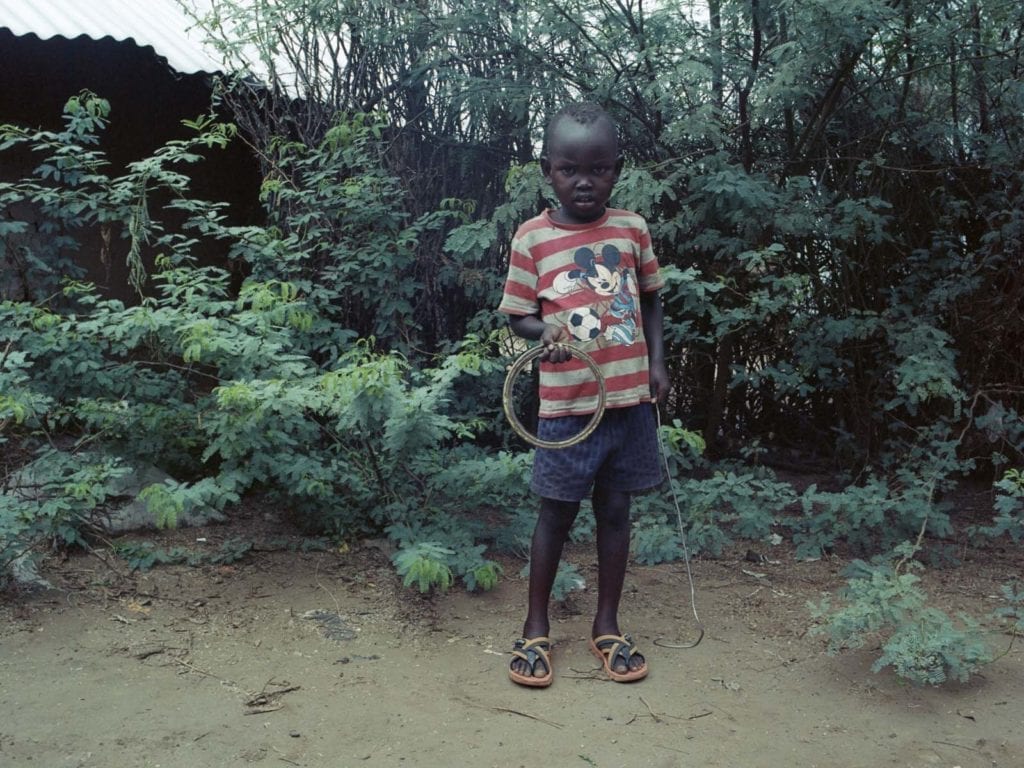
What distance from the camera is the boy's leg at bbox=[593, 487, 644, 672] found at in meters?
3.19

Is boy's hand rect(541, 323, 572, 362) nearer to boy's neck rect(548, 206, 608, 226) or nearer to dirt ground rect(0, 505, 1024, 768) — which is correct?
boy's neck rect(548, 206, 608, 226)

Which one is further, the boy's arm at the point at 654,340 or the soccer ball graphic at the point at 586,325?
the boy's arm at the point at 654,340

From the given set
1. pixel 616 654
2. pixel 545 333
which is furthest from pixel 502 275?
pixel 616 654

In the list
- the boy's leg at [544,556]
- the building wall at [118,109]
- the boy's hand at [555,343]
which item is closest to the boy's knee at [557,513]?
the boy's leg at [544,556]

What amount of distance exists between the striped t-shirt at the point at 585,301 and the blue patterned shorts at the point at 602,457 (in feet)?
0.22

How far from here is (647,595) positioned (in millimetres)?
3979

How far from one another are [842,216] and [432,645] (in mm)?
2996

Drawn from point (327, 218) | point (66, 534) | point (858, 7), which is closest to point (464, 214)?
point (327, 218)

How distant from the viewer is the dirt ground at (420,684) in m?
2.72

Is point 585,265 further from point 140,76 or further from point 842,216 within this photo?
point 140,76

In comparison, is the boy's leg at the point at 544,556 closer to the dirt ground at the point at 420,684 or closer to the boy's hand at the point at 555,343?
the dirt ground at the point at 420,684

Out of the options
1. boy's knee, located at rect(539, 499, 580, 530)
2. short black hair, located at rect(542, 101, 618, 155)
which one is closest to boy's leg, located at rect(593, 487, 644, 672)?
boy's knee, located at rect(539, 499, 580, 530)

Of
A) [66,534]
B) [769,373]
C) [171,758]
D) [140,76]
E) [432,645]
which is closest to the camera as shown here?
[171,758]

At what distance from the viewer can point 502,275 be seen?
18.3ft
